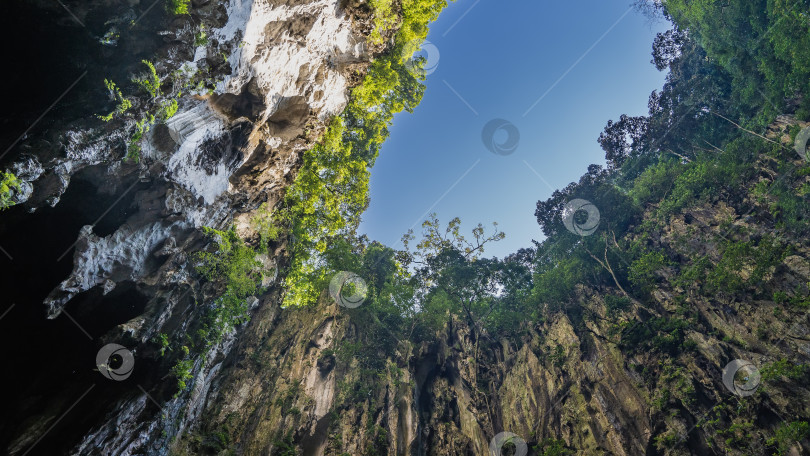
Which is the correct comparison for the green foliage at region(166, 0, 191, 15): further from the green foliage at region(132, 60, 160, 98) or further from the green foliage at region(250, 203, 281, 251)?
the green foliage at region(250, 203, 281, 251)

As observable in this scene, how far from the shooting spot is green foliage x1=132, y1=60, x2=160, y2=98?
22.9 feet

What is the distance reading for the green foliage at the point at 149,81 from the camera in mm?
6980

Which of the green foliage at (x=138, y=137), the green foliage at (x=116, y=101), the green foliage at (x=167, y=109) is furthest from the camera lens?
the green foliage at (x=167, y=109)

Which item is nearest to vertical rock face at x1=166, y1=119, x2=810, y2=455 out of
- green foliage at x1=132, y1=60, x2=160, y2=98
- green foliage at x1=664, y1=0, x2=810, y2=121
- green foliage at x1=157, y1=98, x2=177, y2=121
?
green foliage at x1=664, y1=0, x2=810, y2=121

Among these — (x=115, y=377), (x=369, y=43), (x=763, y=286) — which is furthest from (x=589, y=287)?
(x=115, y=377)

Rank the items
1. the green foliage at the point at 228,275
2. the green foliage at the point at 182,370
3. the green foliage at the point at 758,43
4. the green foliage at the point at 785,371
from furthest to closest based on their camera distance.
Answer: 1. the green foliage at the point at 758,43
2. the green foliage at the point at 785,371
3. the green foliage at the point at 228,275
4. the green foliage at the point at 182,370

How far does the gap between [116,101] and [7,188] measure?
2472 millimetres

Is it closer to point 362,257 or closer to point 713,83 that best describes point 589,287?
point 362,257

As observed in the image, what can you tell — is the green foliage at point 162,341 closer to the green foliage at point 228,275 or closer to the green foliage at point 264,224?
the green foliage at point 228,275

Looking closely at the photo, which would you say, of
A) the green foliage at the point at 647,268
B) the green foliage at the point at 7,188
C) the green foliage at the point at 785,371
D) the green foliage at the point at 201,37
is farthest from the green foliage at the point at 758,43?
the green foliage at the point at 7,188

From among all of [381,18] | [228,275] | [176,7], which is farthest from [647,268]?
[176,7]

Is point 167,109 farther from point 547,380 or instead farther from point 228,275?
point 547,380

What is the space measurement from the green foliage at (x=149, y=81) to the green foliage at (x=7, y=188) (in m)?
2.88

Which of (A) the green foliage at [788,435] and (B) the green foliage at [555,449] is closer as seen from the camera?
(A) the green foliage at [788,435]
